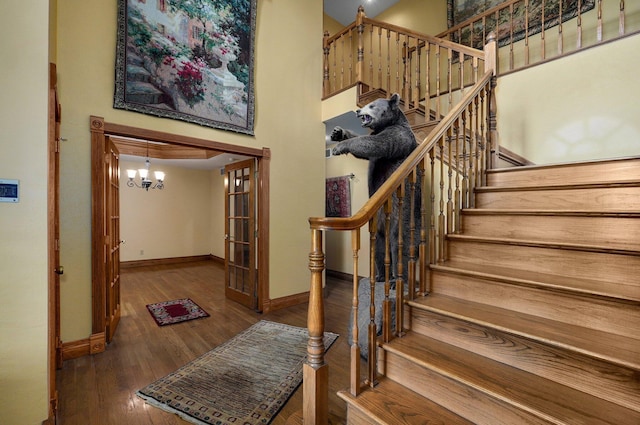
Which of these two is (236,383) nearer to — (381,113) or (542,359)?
(542,359)

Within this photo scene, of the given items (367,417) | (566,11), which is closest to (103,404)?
(367,417)

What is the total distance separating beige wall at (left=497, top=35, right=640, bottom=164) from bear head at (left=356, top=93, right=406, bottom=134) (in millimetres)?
2129

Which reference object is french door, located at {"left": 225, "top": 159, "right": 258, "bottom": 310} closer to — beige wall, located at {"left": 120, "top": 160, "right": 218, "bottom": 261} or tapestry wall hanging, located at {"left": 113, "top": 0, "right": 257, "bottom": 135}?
tapestry wall hanging, located at {"left": 113, "top": 0, "right": 257, "bottom": 135}

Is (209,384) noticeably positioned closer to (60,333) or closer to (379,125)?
(60,333)

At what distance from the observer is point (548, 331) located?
1.27 meters

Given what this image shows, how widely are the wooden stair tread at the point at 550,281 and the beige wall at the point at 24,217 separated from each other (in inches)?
90.0

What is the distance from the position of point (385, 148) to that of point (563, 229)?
48.5 inches

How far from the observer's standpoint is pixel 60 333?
229 centimetres

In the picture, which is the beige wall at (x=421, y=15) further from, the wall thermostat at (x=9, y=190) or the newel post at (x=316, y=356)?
the wall thermostat at (x=9, y=190)

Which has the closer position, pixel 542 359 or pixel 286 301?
pixel 542 359

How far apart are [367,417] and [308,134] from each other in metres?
3.32

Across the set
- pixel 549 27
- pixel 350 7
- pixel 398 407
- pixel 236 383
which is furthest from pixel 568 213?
pixel 350 7

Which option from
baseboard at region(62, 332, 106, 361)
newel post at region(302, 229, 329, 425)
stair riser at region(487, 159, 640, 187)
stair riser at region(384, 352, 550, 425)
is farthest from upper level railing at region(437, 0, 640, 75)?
baseboard at region(62, 332, 106, 361)

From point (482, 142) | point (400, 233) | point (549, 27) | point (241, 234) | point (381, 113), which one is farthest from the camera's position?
point (241, 234)
